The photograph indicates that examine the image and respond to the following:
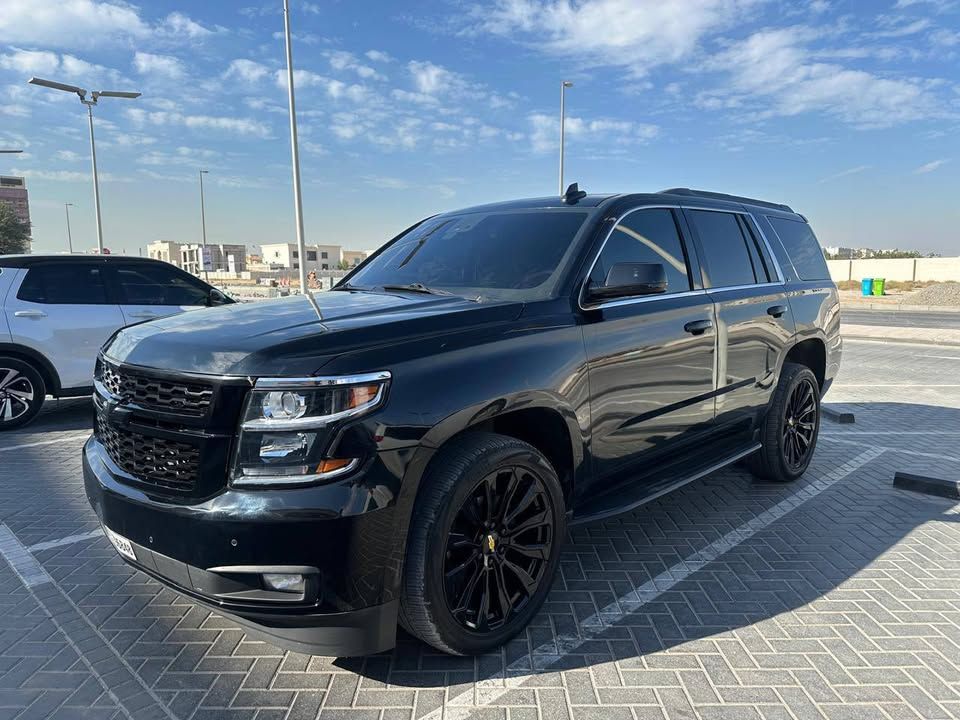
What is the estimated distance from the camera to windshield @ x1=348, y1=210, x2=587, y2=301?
352cm

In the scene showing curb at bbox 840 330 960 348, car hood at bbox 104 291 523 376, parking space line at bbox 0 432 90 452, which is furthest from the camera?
curb at bbox 840 330 960 348

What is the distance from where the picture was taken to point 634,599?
3.42m

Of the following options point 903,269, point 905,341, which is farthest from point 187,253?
point 905,341

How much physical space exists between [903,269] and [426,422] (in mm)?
59247

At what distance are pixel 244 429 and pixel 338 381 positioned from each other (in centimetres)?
37

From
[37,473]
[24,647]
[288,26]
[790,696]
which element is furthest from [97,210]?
[790,696]

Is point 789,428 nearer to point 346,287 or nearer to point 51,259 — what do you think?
point 346,287

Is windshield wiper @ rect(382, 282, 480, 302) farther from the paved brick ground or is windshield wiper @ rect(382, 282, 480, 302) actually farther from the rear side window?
the rear side window

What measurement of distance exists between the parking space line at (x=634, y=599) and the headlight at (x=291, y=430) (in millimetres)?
1071

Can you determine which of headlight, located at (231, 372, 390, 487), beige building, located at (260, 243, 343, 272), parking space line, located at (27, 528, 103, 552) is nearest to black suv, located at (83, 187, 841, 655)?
headlight, located at (231, 372, 390, 487)

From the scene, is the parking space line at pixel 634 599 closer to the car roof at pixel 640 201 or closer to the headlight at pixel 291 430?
the headlight at pixel 291 430

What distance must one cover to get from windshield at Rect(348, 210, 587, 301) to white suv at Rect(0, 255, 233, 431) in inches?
180

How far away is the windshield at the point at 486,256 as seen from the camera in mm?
3521

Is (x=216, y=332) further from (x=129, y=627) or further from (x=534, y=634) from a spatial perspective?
(x=534, y=634)
